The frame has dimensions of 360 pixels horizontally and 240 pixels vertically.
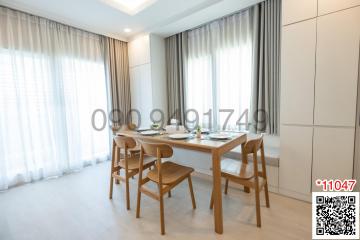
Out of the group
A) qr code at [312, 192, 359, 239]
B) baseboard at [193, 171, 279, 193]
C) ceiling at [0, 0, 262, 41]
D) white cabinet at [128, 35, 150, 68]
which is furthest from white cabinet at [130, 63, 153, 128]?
qr code at [312, 192, 359, 239]

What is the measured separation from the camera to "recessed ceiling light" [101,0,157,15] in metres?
2.53

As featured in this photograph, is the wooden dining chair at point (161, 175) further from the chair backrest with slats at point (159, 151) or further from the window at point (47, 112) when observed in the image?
the window at point (47, 112)

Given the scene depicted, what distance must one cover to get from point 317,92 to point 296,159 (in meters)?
0.78

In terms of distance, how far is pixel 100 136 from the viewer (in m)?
3.54

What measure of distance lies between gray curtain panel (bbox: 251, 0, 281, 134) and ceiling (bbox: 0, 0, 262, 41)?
0.26m

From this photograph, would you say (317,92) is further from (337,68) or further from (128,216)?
(128,216)

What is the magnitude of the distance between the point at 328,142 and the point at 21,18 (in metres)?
4.28

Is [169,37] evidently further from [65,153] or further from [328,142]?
[328,142]

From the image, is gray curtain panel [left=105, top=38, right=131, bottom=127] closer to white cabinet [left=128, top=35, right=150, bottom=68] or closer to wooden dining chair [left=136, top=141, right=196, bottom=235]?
white cabinet [left=128, top=35, right=150, bottom=68]

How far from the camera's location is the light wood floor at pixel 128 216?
160 cm

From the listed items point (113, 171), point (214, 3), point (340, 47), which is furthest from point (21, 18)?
point (340, 47)

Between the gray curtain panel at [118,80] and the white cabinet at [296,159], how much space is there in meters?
2.97

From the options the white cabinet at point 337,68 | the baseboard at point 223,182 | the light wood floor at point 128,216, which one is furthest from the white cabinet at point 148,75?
the white cabinet at point 337,68

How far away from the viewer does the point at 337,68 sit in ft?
5.80
